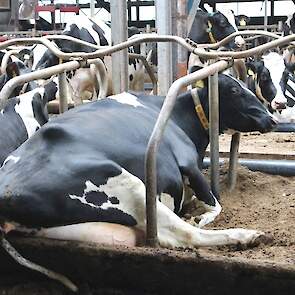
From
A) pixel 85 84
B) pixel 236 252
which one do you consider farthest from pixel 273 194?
pixel 85 84

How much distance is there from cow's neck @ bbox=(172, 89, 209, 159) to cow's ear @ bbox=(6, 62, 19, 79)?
2.25 metres

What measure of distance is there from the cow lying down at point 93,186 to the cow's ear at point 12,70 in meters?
2.60

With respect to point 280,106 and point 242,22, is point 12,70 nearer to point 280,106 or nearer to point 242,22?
point 280,106

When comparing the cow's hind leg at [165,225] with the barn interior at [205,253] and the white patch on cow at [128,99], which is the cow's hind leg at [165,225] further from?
the white patch on cow at [128,99]

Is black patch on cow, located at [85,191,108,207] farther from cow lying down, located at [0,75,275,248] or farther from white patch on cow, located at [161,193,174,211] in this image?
white patch on cow, located at [161,193,174,211]

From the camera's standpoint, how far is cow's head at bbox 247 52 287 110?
28.1ft

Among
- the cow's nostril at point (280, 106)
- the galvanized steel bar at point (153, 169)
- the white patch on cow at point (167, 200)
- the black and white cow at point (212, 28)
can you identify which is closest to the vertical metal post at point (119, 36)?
the white patch on cow at point (167, 200)

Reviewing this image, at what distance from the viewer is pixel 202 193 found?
367 cm

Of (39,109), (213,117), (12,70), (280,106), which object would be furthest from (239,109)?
(280,106)

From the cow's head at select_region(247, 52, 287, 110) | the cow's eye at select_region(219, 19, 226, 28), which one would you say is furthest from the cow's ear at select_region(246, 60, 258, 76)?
the cow's eye at select_region(219, 19, 226, 28)

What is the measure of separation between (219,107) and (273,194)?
58 cm

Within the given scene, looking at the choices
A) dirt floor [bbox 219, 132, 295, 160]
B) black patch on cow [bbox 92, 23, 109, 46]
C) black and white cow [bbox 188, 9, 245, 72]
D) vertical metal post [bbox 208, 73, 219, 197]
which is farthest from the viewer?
black and white cow [bbox 188, 9, 245, 72]

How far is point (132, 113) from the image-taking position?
363 centimetres

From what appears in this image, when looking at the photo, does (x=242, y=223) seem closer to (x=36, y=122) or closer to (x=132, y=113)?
(x=132, y=113)
